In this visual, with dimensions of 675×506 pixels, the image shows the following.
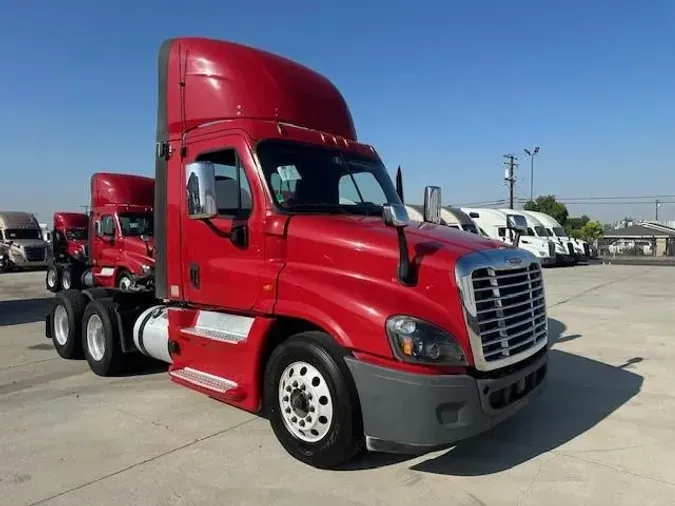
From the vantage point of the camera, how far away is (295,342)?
4.28 meters

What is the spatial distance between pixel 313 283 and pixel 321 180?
1.27 meters

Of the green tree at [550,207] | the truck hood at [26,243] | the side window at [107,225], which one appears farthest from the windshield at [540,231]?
the green tree at [550,207]

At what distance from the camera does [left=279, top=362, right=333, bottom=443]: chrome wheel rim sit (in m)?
4.12

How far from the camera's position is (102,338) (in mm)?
6992

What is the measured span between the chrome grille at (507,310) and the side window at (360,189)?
1.57 meters

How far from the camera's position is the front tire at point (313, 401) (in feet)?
13.1

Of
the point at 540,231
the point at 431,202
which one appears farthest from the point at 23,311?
the point at 540,231

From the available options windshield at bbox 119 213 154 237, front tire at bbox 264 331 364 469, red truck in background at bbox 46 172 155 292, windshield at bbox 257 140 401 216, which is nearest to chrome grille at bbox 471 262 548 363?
front tire at bbox 264 331 364 469

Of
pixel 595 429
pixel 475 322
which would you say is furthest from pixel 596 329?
pixel 475 322

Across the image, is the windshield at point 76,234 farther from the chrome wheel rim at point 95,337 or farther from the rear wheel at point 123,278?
the chrome wheel rim at point 95,337

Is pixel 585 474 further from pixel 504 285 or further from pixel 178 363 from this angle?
pixel 178 363

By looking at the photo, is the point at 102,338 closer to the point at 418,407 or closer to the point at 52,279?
the point at 418,407

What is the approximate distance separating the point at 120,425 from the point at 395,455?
8.22ft

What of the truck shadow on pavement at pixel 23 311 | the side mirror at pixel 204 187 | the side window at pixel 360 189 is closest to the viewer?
the side mirror at pixel 204 187
